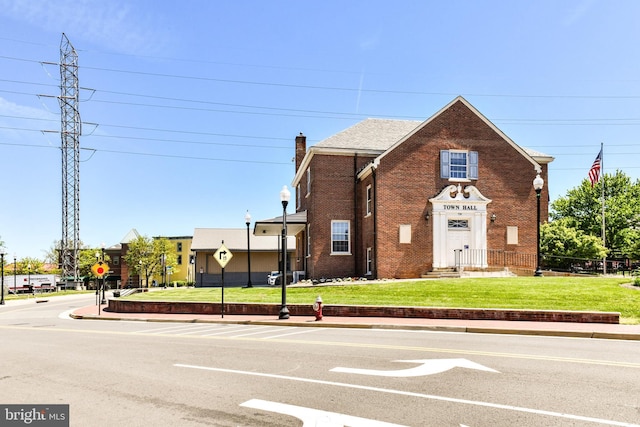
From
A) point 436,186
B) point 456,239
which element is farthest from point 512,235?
point 436,186

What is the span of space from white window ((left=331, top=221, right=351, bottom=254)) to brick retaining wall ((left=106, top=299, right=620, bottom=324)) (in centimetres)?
1056

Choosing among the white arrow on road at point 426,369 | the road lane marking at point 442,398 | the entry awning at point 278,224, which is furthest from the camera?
the entry awning at point 278,224

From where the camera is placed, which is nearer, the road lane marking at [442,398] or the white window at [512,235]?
the road lane marking at [442,398]

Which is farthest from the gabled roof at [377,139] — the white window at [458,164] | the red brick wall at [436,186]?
the white window at [458,164]

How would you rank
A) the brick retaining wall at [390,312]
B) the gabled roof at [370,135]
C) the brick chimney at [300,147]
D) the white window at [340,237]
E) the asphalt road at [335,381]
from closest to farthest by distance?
the asphalt road at [335,381]
the brick retaining wall at [390,312]
the white window at [340,237]
the gabled roof at [370,135]
the brick chimney at [300,147]

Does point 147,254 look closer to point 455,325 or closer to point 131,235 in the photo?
point 131,235

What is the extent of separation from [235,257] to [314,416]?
177 feet

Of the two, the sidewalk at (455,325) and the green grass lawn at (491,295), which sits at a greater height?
the green grass lawn at (491,295)

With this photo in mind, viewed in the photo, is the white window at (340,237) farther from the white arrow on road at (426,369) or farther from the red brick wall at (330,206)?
the white arrow on road at (426,369)

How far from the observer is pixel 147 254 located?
73312 millimetres

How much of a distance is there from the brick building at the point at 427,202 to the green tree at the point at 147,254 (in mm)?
48049

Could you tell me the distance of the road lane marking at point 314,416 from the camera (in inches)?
220

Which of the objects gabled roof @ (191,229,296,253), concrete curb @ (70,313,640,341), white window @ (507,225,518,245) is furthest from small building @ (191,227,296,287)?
concrete curb @ (70,313,640,341)

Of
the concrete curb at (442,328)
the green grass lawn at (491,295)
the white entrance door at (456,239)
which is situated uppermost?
the white entrance door at (456,239)
